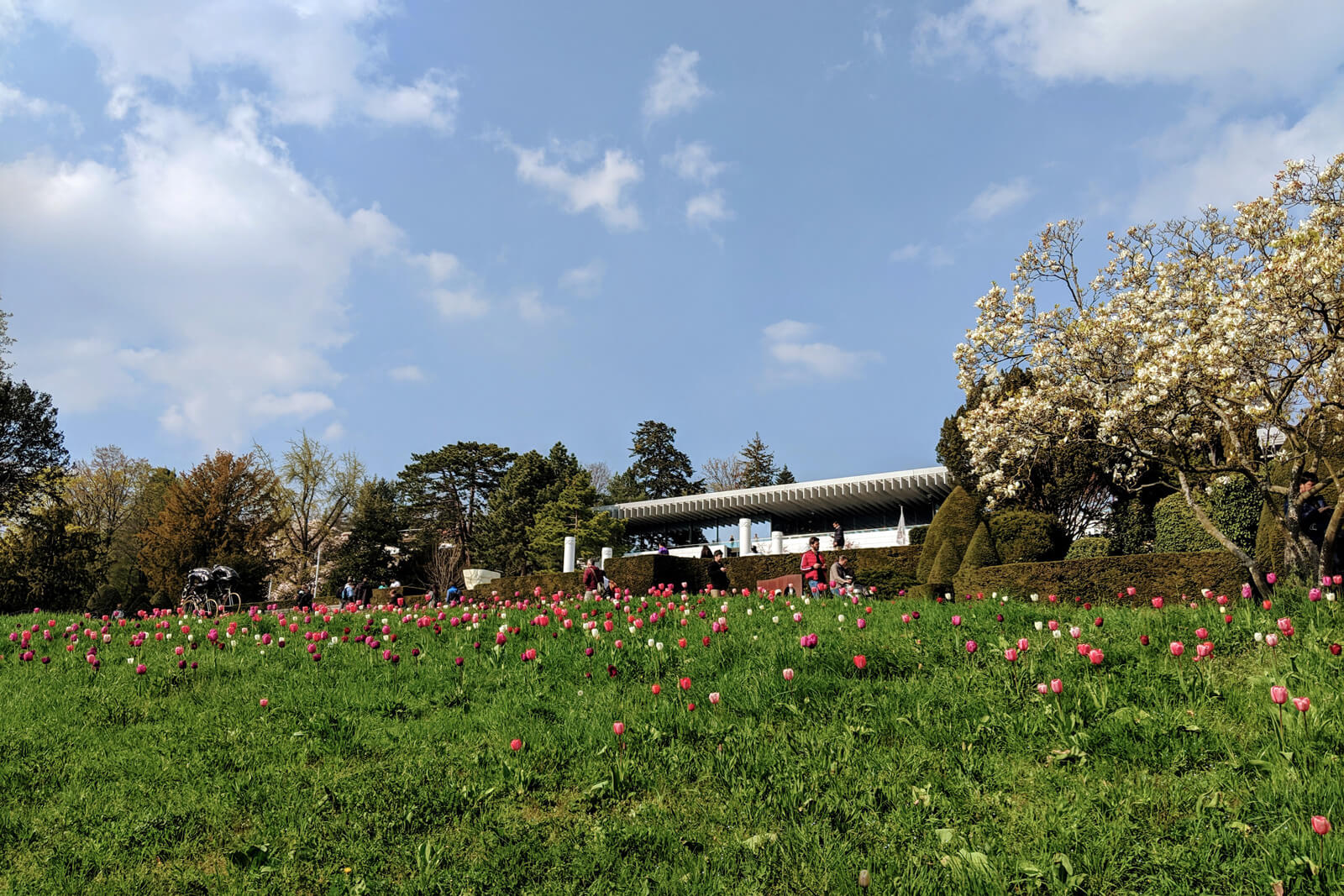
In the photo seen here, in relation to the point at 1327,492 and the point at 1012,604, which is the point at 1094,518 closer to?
the point at 1327,492

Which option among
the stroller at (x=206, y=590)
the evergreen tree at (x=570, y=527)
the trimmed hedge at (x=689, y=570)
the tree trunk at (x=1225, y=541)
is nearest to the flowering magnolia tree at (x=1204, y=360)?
the tree trunk at (x=1225, y=541)

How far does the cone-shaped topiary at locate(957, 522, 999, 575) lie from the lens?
65.0 feet

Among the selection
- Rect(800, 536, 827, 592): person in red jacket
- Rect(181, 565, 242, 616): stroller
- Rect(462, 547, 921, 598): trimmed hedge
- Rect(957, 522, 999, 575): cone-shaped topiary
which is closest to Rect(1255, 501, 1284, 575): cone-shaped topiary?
Rect(957, 522, 999, 575): cone-shaped topiary

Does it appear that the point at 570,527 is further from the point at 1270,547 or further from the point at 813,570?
the point at 1270,547

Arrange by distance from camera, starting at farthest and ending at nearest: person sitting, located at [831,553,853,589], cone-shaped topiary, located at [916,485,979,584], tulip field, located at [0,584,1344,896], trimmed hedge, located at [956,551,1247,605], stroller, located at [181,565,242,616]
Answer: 1. stroller, located at [181,565,242,616]
2. cone-shaped topiary, located at [916,485,979,584]
3. person sitting, located at [831,553,853,589]
4. trimmed hedge, located at [956,551,1247,605]
5. tulip field, located at [0,584,1344,896]

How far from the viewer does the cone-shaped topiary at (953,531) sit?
21172 millimetres

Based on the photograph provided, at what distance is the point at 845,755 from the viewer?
4.75 meters

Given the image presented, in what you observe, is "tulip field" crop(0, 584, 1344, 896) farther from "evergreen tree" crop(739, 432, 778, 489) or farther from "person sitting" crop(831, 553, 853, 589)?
"evergreen tree" crop(739, 432, 778, 489)

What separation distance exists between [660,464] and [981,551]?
154ft

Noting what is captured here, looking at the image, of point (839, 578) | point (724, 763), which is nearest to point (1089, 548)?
point (839, 578)

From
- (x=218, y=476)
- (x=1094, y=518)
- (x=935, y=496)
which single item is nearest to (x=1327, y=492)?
(x=1094, y=518)

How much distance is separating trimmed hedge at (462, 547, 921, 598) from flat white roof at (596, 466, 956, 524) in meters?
15.2

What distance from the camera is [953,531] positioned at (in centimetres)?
2155

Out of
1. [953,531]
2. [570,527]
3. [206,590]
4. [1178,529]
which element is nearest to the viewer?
[1178,529]
